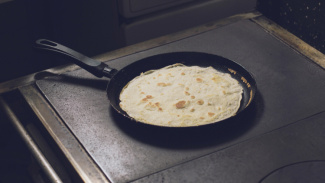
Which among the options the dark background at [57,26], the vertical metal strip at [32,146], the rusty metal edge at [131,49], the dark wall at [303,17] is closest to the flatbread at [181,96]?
the rusty metal edge at [131,49]

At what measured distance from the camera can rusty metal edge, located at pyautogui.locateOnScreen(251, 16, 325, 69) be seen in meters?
1.67

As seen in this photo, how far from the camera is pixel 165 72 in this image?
1.65 metres

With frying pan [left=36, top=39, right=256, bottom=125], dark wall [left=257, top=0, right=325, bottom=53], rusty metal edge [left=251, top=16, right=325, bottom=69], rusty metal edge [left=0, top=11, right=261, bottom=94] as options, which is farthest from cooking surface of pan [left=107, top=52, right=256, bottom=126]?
dark wall [left=257, top=0, right=325, bottom=53]

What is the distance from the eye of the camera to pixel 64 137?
138cm

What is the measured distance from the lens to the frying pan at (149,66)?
5.07ft

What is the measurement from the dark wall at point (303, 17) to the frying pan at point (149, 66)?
55 centimetres

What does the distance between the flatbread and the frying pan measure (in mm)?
24

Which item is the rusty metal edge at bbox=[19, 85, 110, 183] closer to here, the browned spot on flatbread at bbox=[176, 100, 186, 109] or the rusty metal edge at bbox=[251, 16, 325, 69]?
the browned spot on flatbread at bbox=[176, 100, 186, 109]

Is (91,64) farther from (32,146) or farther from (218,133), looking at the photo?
(218,133)

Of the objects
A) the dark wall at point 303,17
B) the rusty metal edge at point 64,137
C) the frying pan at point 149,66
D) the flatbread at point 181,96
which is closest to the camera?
the rusty metal edge at point 64,137

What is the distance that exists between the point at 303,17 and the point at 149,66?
2.59 feet

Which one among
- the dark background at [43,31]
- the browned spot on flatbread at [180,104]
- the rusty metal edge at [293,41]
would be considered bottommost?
the dark background at [43,31]

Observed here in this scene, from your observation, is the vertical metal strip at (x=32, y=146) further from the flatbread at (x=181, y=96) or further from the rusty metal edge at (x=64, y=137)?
the flatbread at (x=181, y=96)

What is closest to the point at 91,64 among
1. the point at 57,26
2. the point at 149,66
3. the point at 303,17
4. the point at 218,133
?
the point at 149,66
